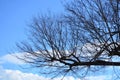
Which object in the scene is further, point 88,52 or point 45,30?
point 45,30

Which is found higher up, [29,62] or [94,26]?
[94,26]

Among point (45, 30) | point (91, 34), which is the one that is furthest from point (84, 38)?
point (45, 30)

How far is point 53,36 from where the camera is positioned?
70.1 feet

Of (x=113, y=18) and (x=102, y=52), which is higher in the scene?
(x=113, y=18)

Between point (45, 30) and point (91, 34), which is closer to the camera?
point (91, 34)

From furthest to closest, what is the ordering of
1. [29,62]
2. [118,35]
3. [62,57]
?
[29,62]
[62,57]
[118,35]

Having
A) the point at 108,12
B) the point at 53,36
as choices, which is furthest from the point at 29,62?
the point at 108,12

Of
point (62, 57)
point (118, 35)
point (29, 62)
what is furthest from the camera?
point (29, 62)

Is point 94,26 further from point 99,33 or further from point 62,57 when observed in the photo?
point 62,57

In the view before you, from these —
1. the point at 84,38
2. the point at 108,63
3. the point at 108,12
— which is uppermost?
the point at 108,12

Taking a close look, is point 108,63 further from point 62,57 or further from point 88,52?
point 62,57

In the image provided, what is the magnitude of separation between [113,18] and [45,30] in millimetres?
5197

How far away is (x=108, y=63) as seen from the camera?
62.1 ft

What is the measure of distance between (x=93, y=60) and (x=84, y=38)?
1336 mm
